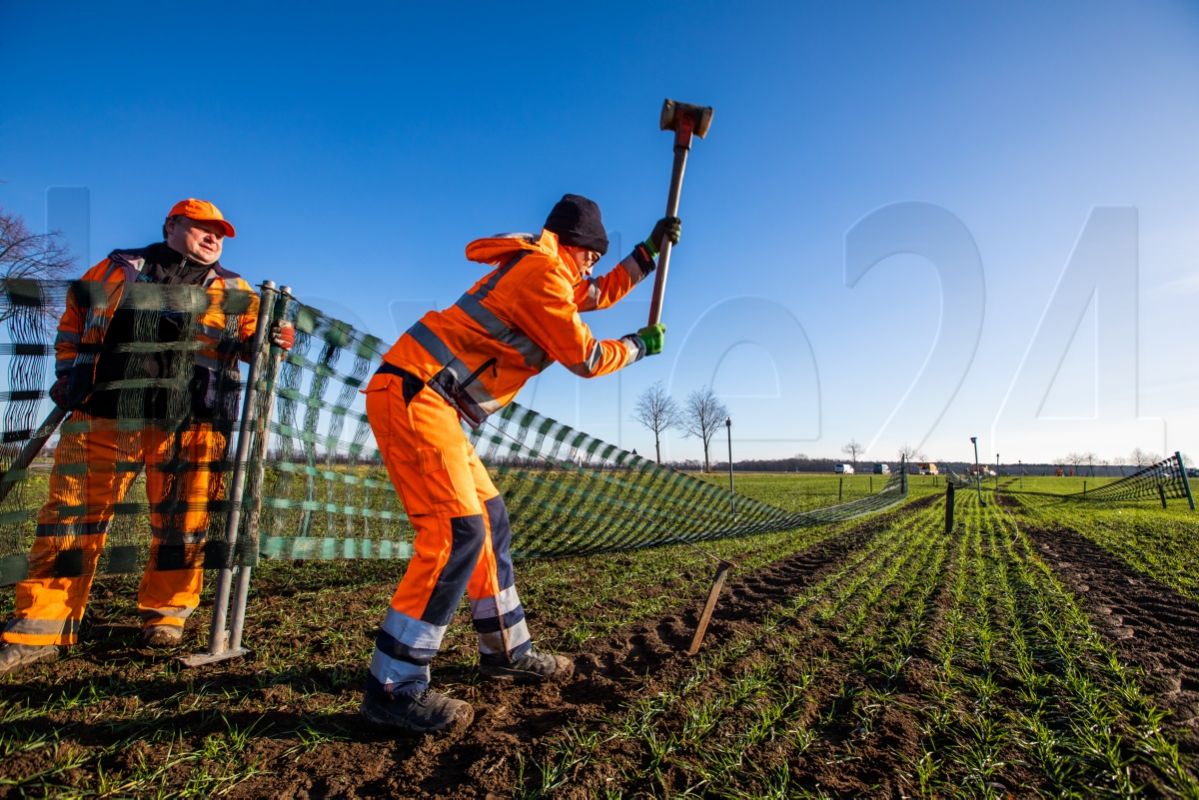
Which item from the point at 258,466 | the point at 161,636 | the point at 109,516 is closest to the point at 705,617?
the point at 258,466

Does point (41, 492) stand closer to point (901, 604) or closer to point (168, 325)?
point (168, 325)

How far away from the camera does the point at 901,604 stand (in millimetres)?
4430

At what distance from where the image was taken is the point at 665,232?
351 centimetres

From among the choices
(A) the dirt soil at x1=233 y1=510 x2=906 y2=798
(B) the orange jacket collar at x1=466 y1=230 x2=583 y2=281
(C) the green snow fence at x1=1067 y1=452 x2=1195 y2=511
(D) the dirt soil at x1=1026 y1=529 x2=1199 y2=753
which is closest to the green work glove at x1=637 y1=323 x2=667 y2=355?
(B) the orange jacket collar at x1=466 y1=230 x2=583 y2=281

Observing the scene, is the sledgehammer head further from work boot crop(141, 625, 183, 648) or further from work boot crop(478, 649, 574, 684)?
work boot crop(141, 625, 183, 648)

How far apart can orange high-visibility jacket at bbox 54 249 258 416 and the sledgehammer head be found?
2751 millimetres

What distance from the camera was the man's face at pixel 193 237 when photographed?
303cm

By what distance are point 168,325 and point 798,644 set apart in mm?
3749

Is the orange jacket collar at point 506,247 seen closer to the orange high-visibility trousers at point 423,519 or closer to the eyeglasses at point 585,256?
the eyeglasses at point 585,256

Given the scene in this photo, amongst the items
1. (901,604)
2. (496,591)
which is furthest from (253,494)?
(901,604)

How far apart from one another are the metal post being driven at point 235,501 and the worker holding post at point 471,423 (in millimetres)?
931

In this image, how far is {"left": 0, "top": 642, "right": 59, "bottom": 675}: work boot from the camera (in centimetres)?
245

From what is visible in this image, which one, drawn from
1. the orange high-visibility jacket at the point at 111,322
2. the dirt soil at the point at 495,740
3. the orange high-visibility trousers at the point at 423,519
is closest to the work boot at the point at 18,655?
the orange high-visibility jacket at the point at 111,322

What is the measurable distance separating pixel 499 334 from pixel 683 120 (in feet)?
7.56
